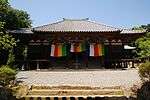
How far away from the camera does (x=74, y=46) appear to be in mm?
28250

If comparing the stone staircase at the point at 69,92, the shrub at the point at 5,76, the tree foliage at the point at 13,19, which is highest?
the tree foliage at the point at 13,19

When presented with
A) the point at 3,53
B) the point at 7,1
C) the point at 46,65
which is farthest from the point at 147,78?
the point at 3,53

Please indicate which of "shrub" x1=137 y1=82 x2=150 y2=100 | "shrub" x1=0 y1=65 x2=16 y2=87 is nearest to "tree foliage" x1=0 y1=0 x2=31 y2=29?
"shrub" x1=0 y1=65 x2=16 y2=87

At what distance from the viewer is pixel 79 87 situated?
625 inches

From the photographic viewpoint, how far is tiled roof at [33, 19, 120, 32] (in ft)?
90.8

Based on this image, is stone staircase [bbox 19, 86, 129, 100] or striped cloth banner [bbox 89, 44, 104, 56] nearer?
stone staircase [bbox 19, 86, 129, 100]

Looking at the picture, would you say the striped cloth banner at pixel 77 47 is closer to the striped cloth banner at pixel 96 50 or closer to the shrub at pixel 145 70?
the striped cloth banner at pixel 96 50

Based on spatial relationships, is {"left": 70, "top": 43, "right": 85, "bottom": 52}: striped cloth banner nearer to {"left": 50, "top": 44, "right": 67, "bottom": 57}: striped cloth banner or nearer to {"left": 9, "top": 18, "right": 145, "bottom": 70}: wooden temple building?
{"left": 9, "top": 18, "right": 145, "bottom": 70}: wooden temple building

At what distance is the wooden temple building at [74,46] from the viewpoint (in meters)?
27.6

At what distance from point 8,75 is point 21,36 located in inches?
538

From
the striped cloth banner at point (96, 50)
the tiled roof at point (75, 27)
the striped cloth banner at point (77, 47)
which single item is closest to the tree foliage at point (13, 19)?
the tiled roof at point (75, 27)

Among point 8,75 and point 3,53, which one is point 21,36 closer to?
point 3,53

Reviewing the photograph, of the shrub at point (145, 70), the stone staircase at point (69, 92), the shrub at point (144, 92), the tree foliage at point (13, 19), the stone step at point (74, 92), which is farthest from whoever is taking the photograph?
the tree foliage at point (13, 19)

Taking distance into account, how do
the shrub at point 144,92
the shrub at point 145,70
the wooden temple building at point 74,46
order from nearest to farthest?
Answer: the shrub at point 144,92 → the shrub at point 145,70 → the wooden temple building at point 74,46
